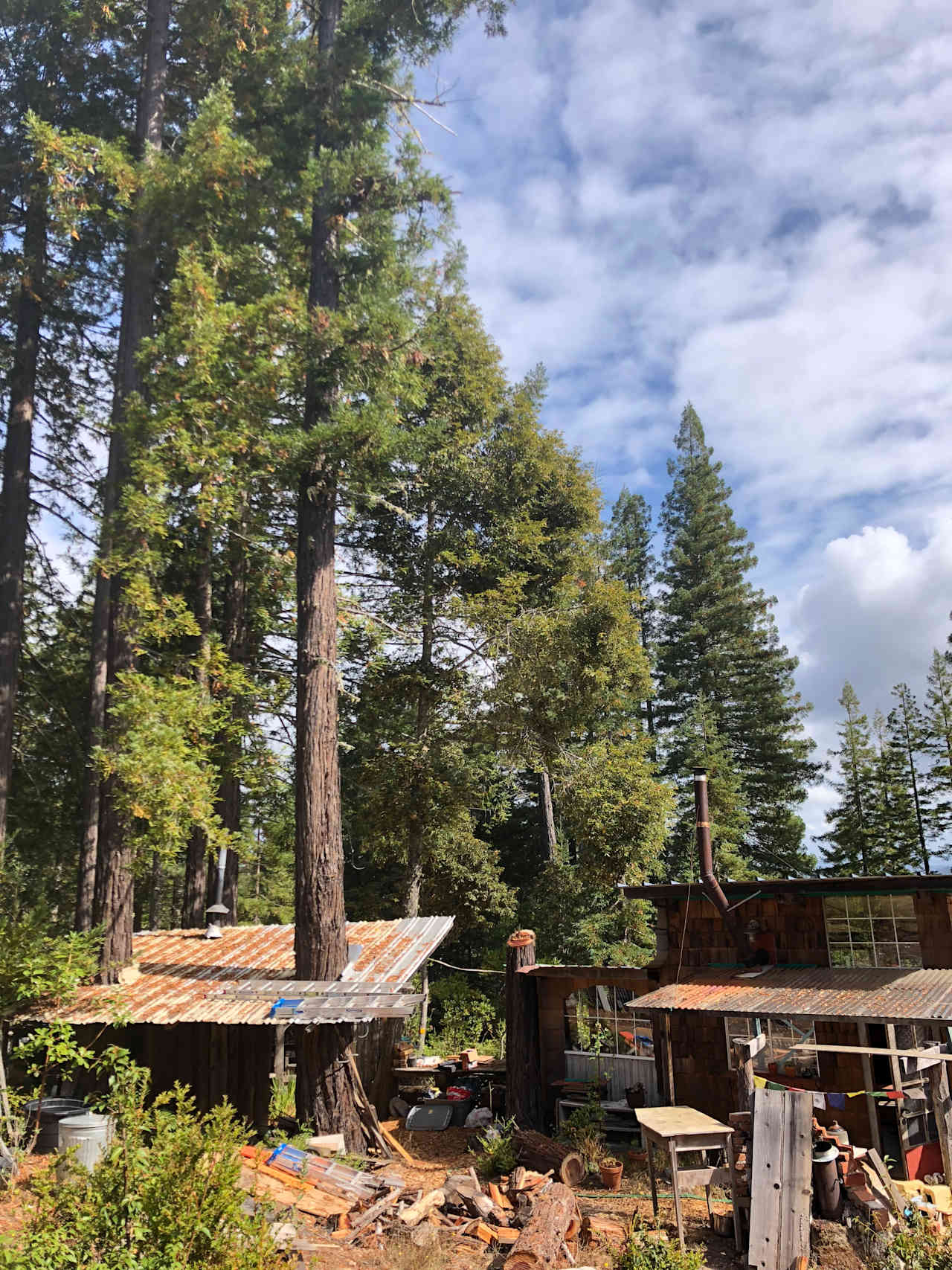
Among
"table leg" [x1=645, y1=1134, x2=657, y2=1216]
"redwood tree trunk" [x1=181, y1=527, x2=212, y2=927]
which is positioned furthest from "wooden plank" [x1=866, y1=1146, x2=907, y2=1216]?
"redwood tree trunk" [x1=181, y1=527, x2=212, y2=927]

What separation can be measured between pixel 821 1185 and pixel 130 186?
669 inches

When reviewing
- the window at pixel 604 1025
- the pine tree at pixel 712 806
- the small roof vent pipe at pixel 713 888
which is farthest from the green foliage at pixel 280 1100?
the pine tree at pixel 712 806

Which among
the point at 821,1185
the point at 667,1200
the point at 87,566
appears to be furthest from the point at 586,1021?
the point at 87,566

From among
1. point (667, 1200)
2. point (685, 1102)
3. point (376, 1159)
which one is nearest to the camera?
point (667, 1200)

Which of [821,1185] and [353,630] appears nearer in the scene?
[821,1185]

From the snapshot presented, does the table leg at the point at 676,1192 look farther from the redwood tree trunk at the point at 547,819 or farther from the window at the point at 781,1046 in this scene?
the redwood tree trunk at the point at 547,819

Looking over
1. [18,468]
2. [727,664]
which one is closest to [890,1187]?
[18,468]

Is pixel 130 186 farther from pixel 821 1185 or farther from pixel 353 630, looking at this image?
pixel 821 1185

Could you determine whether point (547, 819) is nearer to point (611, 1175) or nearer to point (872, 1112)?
point (872, 1112)

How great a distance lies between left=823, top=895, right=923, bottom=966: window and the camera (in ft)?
41.6

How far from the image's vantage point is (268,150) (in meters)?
16.0

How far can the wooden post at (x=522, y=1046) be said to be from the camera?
13914 millimetres

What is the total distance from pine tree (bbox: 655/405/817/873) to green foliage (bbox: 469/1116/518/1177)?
1951cm

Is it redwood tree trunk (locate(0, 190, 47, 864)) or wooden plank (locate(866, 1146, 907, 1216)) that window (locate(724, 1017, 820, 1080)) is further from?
redwood tree trunk (locate(0, 190, 47, 864))
